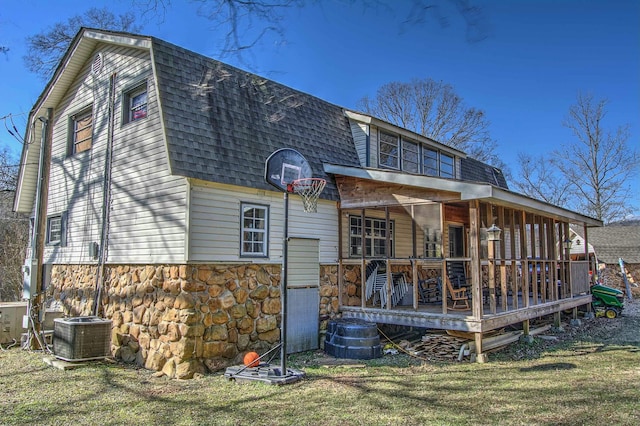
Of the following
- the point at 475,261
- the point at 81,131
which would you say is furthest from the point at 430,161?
the point at 81,131

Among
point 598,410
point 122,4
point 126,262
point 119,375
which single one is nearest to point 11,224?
point 126,262

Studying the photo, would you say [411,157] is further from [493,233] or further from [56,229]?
[56,229]

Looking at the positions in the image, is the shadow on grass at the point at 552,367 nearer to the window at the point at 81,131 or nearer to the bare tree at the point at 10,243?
the window at the point at 81,131

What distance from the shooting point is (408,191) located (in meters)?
9.41

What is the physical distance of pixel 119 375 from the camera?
301 inches

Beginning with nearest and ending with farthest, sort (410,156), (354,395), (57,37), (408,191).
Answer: (354,395)
(408,191)
(410,156)
(57,37)

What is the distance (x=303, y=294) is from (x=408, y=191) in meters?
3.08

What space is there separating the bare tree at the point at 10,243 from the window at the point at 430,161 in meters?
13.6

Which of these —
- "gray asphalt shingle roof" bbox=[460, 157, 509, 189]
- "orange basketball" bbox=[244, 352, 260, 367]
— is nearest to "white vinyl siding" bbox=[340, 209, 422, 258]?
"gray asphalt shingle roof" bbox=[460, 157, 509, 189]

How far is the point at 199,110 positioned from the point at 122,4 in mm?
4640

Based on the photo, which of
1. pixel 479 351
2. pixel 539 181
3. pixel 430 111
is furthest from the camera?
pixel 539 181

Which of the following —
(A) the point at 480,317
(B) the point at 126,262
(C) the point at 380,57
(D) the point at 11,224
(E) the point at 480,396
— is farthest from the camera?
(D) the point at 11,224

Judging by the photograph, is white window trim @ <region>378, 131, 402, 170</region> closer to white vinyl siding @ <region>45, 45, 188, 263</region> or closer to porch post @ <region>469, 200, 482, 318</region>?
porch post @ <region>469, 200, 482, 318</region>

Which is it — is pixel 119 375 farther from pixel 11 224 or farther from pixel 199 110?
pixel 11 224
